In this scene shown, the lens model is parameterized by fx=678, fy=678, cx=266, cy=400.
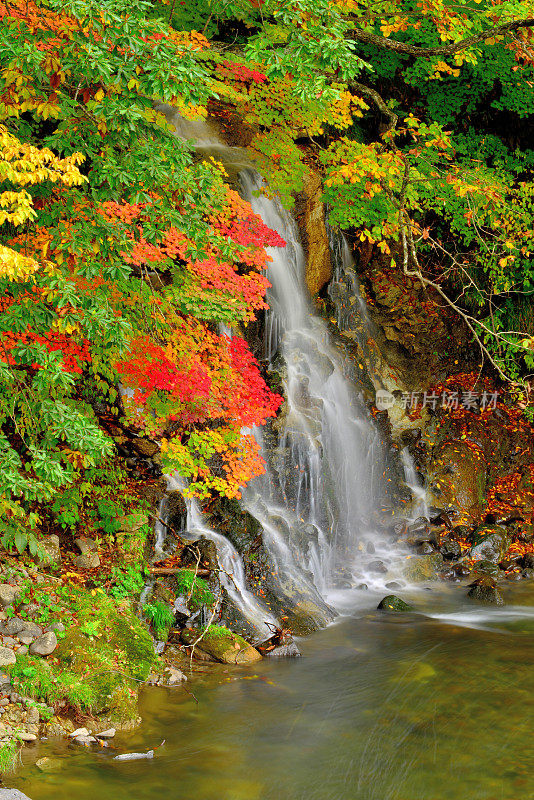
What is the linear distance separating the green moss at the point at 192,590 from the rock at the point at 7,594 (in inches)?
83.7

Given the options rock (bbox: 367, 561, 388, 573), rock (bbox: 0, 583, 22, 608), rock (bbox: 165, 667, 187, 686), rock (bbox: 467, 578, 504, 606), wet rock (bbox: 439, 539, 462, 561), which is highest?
rock (bbox: 0, 583, 22, 608)

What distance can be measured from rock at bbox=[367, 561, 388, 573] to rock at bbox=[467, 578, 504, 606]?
1.51 m

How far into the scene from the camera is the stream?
528 centimetres

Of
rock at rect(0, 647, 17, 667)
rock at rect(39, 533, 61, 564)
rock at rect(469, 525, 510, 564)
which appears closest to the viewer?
rock at rect(0, 647, 17, 667)

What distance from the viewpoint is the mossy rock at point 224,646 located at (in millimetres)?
7570

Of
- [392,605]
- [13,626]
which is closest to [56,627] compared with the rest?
[13,626]

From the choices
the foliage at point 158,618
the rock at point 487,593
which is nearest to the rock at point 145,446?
the foliage at point 158,618

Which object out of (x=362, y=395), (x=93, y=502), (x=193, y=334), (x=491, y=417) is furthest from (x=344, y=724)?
(x=491, y=417)

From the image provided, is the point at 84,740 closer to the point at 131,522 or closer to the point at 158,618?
the point at 158,618

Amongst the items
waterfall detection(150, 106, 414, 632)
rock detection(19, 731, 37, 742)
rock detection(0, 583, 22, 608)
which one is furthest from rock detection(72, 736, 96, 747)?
waterfall detection(150, 106, 414, 632)

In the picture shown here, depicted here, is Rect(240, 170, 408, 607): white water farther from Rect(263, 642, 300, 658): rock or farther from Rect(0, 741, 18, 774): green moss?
Rect(0, 741, 18, 774): green moss

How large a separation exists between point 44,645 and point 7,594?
0.63 meters

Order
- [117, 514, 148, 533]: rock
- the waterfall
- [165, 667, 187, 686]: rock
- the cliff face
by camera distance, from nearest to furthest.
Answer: [165, 667, 187, 686]: rock → [117, 514, 148, 533]: rock → the waterfall → the cliff face

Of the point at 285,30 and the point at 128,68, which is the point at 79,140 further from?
the point at 285,30
